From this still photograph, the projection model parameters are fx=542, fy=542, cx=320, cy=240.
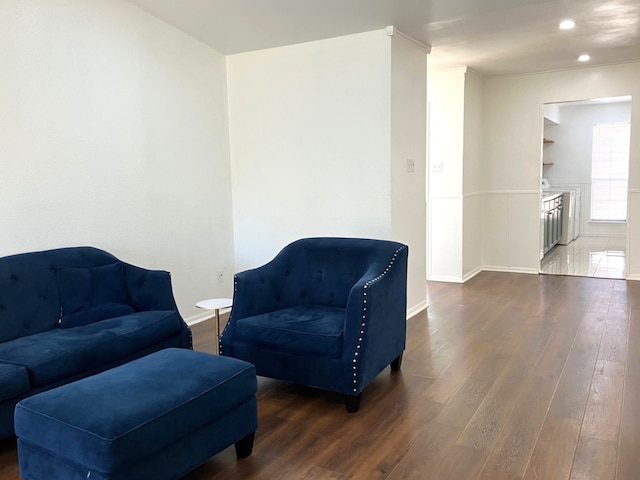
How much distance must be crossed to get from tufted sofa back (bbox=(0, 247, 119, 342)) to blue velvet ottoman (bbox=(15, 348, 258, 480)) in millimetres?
1101

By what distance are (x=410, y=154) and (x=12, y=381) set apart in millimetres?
3318

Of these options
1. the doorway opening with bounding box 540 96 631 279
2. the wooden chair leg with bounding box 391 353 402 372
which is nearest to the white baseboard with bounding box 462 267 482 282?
the doorway opening with bounding box 540 96 631 279

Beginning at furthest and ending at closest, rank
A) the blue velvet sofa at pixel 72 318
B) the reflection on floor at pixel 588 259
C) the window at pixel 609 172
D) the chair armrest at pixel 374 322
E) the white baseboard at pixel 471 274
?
the window at pixel 609 172 → the reflection on floor at pixel 588 259 → the white baseboard at pixel 471 274 → the chair armrest at pixel 374 322 → the blue velvet sofa at pixel 72 318

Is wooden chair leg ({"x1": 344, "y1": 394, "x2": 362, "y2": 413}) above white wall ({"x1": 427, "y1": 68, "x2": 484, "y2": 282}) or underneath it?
underneath

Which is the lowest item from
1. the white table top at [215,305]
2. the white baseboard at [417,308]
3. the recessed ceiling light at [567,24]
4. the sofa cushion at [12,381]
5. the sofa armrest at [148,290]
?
the white baseboard at [417,308]

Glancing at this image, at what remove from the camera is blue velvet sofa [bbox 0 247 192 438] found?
256 centimetres

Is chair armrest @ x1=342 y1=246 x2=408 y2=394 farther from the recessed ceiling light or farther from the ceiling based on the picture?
the recessed ceiling light

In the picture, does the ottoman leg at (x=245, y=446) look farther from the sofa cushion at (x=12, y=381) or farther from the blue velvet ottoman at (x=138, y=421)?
the sofa cushion at (x=12, y=381)

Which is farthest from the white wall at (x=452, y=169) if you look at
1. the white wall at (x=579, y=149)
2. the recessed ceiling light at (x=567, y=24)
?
the white wall at (x=579, y=149)

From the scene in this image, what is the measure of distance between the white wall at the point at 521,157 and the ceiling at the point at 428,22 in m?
0.95

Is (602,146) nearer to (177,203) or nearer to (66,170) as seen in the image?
(177,203)

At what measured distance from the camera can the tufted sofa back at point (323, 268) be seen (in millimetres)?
3396

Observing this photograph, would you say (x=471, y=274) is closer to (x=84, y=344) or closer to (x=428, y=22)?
(x=428, y=22)

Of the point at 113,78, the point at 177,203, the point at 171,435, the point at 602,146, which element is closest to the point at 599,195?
the point at 602,146
